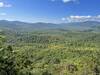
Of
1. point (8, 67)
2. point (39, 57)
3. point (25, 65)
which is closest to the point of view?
point (8, 67)

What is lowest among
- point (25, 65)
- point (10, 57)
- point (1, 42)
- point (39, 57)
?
point (39, 57)

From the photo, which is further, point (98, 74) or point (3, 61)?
point (98, 74)

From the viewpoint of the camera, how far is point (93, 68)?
7956 cm

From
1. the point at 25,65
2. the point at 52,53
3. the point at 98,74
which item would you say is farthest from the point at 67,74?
the point at 52,53

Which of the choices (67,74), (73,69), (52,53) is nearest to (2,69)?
(67,74)

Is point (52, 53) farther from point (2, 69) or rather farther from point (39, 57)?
point (2, 69)

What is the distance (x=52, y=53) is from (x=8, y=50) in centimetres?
12385

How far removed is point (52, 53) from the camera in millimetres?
154125

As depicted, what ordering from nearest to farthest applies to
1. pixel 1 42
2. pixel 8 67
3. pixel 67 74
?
pixel 1 42 → pixel 8 67 → pixel 67 74

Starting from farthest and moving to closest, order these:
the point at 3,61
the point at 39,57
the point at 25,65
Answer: the point at 39,57
the point at 25,65
the point at 3,61

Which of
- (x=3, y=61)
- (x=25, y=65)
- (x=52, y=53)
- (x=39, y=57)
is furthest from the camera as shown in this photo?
(x=52, y=53)

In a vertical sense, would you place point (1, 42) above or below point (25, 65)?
above

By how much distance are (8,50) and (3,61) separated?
350 centimetres

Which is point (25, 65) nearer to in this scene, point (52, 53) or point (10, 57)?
point (10, 57)
